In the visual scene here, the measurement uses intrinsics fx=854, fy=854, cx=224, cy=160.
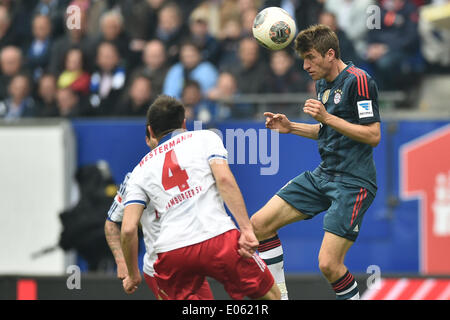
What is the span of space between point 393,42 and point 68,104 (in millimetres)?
4344

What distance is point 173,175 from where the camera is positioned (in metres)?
5.61

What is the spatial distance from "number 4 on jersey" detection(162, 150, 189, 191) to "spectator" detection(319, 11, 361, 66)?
198 inches

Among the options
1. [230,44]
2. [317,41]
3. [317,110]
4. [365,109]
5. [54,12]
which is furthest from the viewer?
[54,12]

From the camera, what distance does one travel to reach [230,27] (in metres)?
11.7

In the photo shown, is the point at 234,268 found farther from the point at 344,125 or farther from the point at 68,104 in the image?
the point at 68,104

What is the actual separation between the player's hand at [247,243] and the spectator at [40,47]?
7.73 meters

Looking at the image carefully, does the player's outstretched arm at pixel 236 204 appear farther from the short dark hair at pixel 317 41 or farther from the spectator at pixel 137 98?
the spectator at pixel 137 98

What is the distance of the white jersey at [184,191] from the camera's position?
5574mm

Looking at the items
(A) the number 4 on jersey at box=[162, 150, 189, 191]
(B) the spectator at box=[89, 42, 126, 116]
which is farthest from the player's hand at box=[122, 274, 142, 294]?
(B) the spectator at box=[89, 42, 126, 116]

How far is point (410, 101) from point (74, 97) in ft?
14.5

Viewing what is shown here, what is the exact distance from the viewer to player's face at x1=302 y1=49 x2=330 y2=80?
6145mm

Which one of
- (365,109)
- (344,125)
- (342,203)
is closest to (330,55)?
(365,109)

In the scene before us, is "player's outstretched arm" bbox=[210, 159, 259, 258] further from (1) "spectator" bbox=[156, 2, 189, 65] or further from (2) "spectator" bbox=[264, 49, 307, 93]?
(1) "spectator" bbox=[156, 2, 189, 65]

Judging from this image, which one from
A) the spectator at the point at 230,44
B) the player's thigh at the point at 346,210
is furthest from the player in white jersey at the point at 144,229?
the spectator at the point at 230,44
